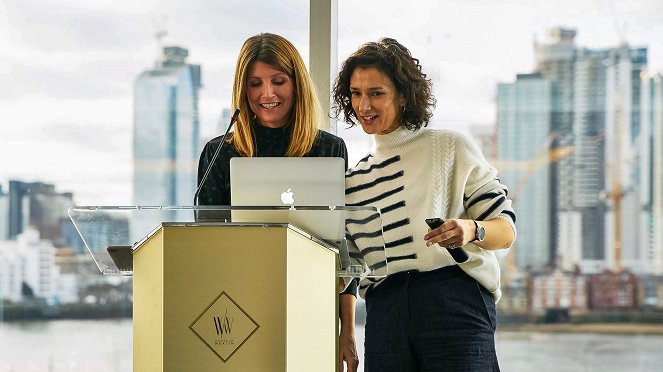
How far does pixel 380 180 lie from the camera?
7.13 feet

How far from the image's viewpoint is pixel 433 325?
6.71 feet

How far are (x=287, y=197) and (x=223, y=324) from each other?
34 centimetres

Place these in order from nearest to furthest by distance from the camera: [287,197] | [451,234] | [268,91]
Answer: [287,197], [451,234], [268,91]

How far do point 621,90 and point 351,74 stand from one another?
1.66 meters

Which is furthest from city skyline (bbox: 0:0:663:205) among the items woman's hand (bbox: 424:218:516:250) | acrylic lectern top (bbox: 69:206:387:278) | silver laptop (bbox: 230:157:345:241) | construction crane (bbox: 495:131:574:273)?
acrylic lectern top (bbox: 69:206:387:278)

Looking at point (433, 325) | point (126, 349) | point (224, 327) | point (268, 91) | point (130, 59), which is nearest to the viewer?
point (224, 327)

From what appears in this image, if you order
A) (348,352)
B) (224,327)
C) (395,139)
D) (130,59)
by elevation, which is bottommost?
(348,352)

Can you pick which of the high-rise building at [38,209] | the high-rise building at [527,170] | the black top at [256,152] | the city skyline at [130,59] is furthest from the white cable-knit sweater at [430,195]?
the high-rise building at [38,209]

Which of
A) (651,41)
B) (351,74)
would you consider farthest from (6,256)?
(651,41)

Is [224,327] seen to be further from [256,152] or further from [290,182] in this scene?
[256,152]

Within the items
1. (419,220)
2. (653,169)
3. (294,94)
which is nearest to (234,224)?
(419,220)

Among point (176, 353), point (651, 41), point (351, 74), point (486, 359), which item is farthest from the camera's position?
point (651, 41)

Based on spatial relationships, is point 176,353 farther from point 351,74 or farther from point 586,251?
point 586,251

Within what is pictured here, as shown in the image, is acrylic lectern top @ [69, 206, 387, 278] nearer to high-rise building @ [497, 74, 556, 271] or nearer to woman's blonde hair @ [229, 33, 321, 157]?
woman's blonde hair @ [229, 33, 321, 157]
